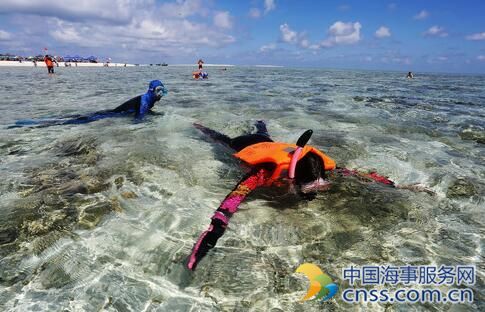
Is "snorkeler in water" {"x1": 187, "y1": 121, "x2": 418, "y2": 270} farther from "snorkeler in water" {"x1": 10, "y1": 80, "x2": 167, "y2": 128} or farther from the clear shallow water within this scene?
"snorkeler in water" {"x1": 10, "y1": 80, "x2": 167, "y2": 128}

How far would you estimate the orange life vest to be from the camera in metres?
5.53

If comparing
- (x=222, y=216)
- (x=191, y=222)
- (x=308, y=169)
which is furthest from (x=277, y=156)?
(x=191, y=222)

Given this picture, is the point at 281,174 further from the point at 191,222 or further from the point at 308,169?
the point at 191,222

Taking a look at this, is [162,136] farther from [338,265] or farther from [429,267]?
[429,267]

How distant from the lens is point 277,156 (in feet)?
18.6

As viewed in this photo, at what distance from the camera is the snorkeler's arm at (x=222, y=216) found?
3.95m

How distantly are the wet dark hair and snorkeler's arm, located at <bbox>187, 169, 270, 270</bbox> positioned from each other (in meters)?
0.67

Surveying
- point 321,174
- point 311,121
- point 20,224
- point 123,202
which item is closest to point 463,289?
point 321,174

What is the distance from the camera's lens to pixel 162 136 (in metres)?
9.32

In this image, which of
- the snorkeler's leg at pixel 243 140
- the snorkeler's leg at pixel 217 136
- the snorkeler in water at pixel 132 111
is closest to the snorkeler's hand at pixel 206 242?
the snorkeler's leg at pixel 243 140

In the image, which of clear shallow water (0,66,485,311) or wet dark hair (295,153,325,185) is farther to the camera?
wet dark hair (295,153,325,185)

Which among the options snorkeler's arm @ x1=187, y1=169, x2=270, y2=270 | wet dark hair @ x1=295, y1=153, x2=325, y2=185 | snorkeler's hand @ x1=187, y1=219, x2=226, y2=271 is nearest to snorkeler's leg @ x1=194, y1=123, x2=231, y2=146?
snorkeler's arm @ x1=187, y1=169, x2=270, y2=270

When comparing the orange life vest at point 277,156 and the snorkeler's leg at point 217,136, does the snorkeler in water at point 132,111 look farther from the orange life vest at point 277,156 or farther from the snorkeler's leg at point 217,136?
the orange life vest at point 277,156

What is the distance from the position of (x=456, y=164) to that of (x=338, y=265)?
18.5ft
